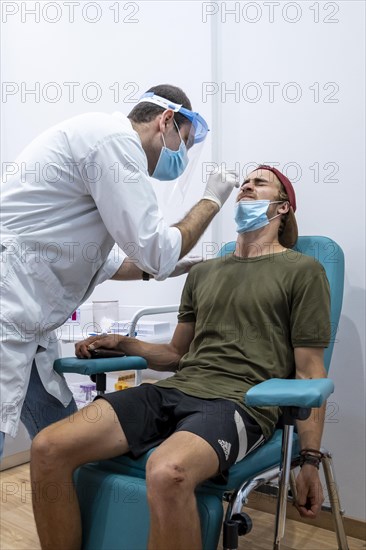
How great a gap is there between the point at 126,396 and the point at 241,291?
0.49 meters

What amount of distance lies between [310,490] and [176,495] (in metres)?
0.44

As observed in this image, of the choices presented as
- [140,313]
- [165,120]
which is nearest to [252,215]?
[165,120]

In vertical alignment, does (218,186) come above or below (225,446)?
above

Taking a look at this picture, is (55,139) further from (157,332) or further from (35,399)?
(157,332)

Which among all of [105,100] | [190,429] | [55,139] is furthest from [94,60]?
[190,429]

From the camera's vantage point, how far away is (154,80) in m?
2.62

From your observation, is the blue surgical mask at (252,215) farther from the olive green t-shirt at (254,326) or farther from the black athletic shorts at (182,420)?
the black athletic shorts at (182,420)

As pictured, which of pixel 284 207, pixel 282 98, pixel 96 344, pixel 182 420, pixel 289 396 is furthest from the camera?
pixel 282 98

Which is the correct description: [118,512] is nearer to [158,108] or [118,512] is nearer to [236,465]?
[236,465]

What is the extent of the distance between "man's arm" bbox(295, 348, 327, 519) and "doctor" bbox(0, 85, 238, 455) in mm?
467

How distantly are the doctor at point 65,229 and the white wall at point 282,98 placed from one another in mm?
686

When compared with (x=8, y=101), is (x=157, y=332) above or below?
below

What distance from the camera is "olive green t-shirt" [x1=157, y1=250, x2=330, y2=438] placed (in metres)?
A: 1.58

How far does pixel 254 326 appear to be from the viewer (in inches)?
66.2
